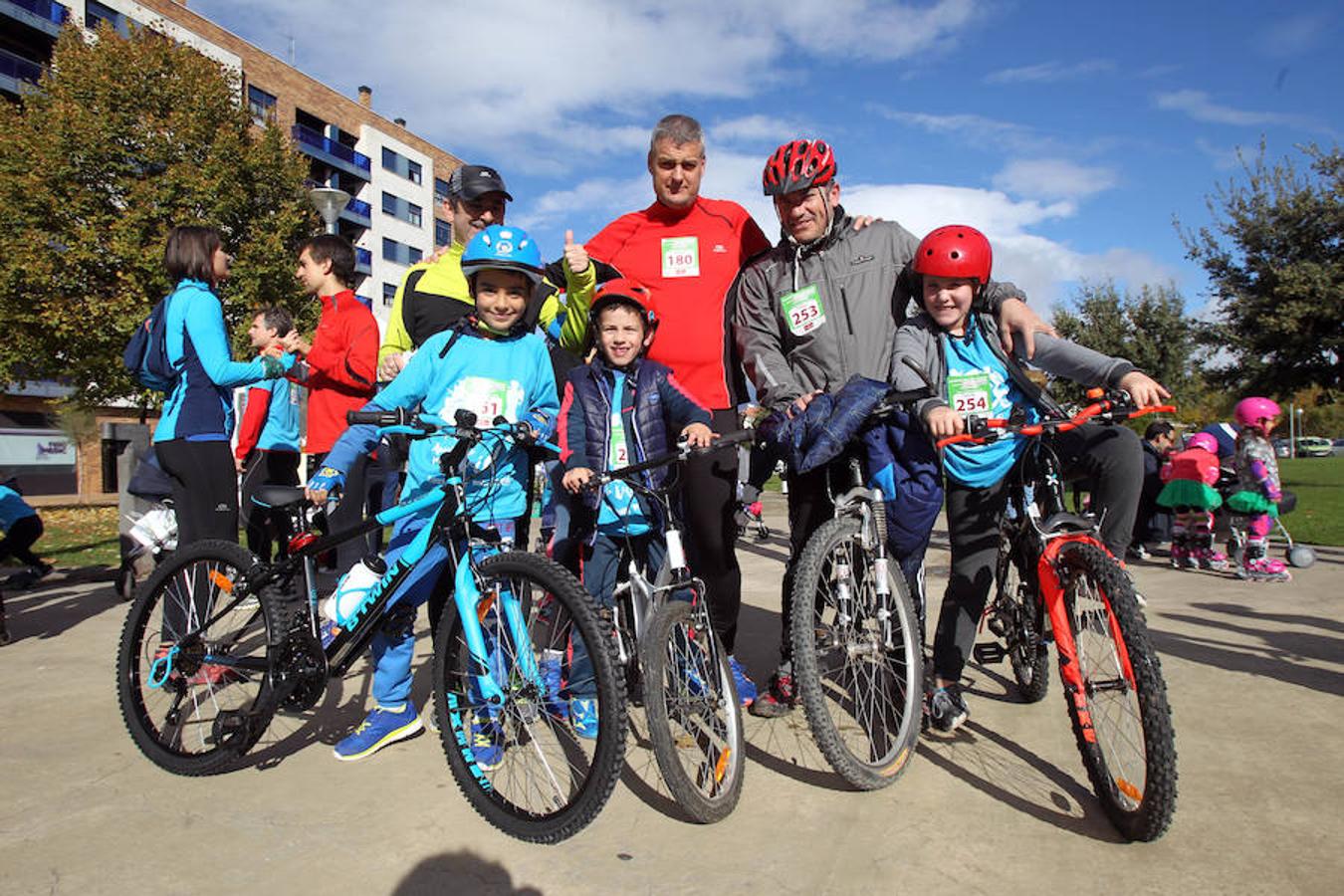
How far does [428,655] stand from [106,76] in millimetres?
20295

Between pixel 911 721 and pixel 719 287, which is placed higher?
pixel 719 287

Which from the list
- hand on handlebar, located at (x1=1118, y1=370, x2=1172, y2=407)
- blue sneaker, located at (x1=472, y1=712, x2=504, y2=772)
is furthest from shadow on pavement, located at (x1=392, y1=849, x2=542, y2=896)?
hand on handlebar, located at (x1=1118, y1=370, x2=1172, y2=407)

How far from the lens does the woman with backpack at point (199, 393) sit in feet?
12.6

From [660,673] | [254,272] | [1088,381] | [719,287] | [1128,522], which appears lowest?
[660,673]

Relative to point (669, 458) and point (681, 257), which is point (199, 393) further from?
point (669, 458)

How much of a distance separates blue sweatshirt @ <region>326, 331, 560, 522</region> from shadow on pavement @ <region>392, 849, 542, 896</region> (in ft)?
3.89

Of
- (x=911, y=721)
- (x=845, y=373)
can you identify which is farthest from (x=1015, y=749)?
(x=845, y=373)

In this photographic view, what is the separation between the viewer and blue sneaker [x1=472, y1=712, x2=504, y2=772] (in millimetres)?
2789

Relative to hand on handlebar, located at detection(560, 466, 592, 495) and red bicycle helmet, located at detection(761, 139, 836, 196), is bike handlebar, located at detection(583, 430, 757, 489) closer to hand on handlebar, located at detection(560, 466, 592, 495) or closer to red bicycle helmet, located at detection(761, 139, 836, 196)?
hand on handlebar, located at detection(560, 466, 592, 495)

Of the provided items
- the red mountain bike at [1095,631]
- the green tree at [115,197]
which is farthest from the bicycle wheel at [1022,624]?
the green tree at [115,197]

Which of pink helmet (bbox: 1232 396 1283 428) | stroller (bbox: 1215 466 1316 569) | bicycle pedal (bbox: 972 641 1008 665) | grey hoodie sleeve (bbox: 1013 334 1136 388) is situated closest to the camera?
grey hoodie sleeve (bbox: 1013 334 1136 388)

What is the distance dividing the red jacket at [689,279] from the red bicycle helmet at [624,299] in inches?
8.3

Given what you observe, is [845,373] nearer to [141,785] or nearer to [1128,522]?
[1128,522]

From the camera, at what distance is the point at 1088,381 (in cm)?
291
